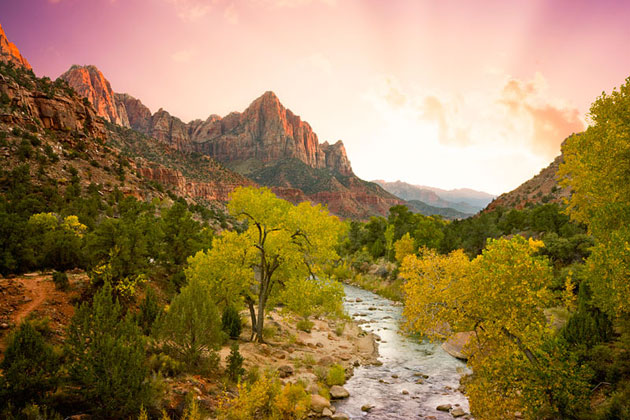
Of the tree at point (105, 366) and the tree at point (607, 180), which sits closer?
the tree at point (105, 366)

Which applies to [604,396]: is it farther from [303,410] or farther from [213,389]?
[213,389]

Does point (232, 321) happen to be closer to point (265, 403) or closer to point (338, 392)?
point (338, 392)

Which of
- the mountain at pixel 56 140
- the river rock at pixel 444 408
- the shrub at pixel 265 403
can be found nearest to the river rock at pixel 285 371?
the shrub at pixel 265 403

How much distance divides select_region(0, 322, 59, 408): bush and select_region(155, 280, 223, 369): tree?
4.53m

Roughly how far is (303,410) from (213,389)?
12.0ft

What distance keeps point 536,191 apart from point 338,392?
103m

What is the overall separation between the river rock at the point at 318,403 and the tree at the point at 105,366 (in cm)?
674

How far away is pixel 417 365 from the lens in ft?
62.4

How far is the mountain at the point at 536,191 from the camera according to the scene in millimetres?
80350

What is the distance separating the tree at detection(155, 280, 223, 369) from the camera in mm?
12492

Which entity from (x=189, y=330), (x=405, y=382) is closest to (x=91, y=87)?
(x=189, y=330)

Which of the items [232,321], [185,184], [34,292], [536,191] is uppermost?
[536,191]

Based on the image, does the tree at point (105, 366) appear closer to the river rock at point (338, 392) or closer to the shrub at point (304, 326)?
the river rock at point (338, 392)

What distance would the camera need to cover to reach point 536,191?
9069cm
